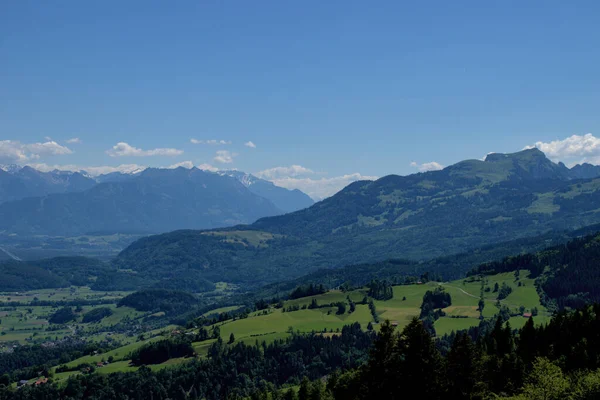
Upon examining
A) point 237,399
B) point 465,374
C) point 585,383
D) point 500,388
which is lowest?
point 237,399

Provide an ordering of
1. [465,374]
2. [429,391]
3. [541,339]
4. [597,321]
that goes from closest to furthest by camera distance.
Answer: [429,391] < [465,374] < [597,321] < [541,339]

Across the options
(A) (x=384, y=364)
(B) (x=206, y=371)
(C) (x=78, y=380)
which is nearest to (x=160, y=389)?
(B) (x=206, y=371)

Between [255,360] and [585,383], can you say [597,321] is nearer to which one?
[585,383]

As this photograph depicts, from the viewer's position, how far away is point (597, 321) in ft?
281

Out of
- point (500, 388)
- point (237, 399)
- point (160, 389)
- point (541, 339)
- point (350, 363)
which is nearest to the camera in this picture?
point (500, 388)

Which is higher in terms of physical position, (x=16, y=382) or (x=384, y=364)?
(x=384, y=364)

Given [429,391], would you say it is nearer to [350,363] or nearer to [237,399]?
[237,399]

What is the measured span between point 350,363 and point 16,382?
123 meters

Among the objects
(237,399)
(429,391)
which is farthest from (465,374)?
(237,399)

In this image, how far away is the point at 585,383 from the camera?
179 ft

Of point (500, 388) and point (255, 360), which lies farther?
point (255, 360)

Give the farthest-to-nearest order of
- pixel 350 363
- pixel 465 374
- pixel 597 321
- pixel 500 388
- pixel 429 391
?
1. pixel 350 363
2. pixel 597 321
3. pixel 500 388
4. pixel 465 374
5. pixel 429 391

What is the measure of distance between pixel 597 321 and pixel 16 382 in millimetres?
192093

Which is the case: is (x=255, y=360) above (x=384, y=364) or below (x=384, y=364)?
below
